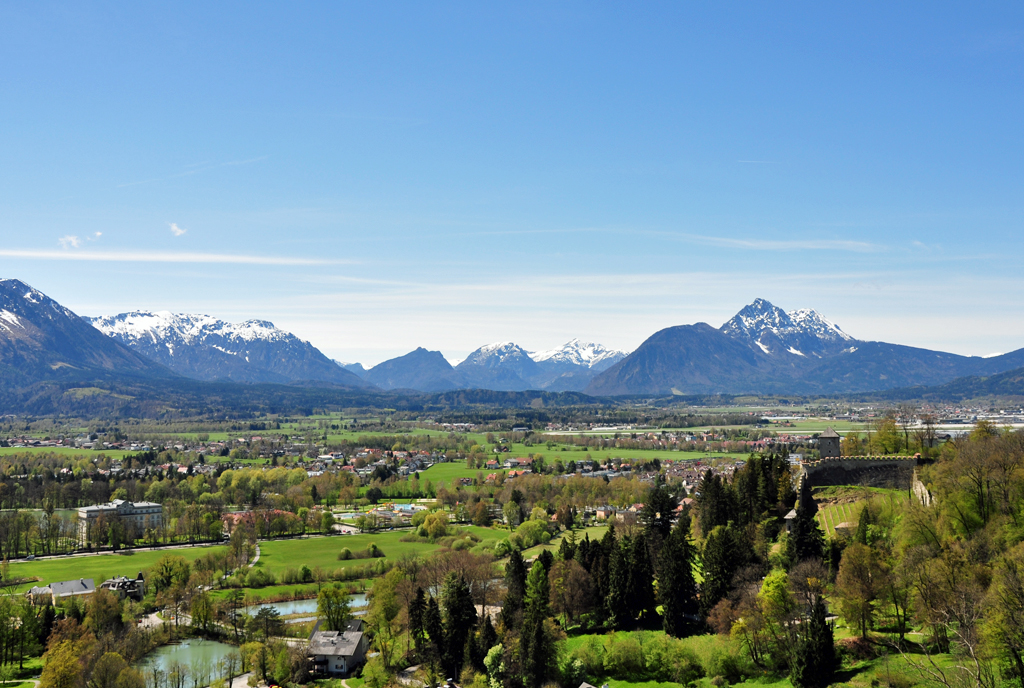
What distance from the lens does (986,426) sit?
5862 cm

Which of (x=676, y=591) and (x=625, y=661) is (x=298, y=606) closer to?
(x=676, y=591)

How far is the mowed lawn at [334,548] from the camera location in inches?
2911

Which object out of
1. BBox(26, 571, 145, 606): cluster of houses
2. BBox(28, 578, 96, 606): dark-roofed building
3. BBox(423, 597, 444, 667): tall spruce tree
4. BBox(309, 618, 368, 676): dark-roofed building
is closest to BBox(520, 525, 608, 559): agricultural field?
BBox(309, 618, 368, 676): dark-roofed building

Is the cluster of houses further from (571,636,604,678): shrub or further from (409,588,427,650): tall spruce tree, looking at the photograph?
(571,636,604,678): shrub

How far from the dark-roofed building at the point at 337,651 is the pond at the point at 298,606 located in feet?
31.5

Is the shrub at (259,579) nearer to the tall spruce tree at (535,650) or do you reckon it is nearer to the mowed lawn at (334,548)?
the mowed lawn at (334,548)

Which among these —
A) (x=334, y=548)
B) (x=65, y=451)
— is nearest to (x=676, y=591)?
(x=334, y=548)

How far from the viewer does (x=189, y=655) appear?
166 feet

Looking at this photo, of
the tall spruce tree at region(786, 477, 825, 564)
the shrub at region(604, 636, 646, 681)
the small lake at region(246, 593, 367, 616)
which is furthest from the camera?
the small lake at region(246, 593, 367, 616)

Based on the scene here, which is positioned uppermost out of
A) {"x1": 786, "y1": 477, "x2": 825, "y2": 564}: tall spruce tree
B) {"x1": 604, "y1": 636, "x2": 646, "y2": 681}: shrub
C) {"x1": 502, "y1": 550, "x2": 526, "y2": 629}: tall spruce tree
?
{"x1": 786, "y1": 477, "x2": 825, "y2": 564}: tall spruce tree

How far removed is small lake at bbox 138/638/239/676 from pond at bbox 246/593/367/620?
561cm

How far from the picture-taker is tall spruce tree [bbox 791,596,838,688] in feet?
112

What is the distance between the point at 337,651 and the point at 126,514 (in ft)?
197

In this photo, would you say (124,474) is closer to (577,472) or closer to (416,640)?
(577,472)
